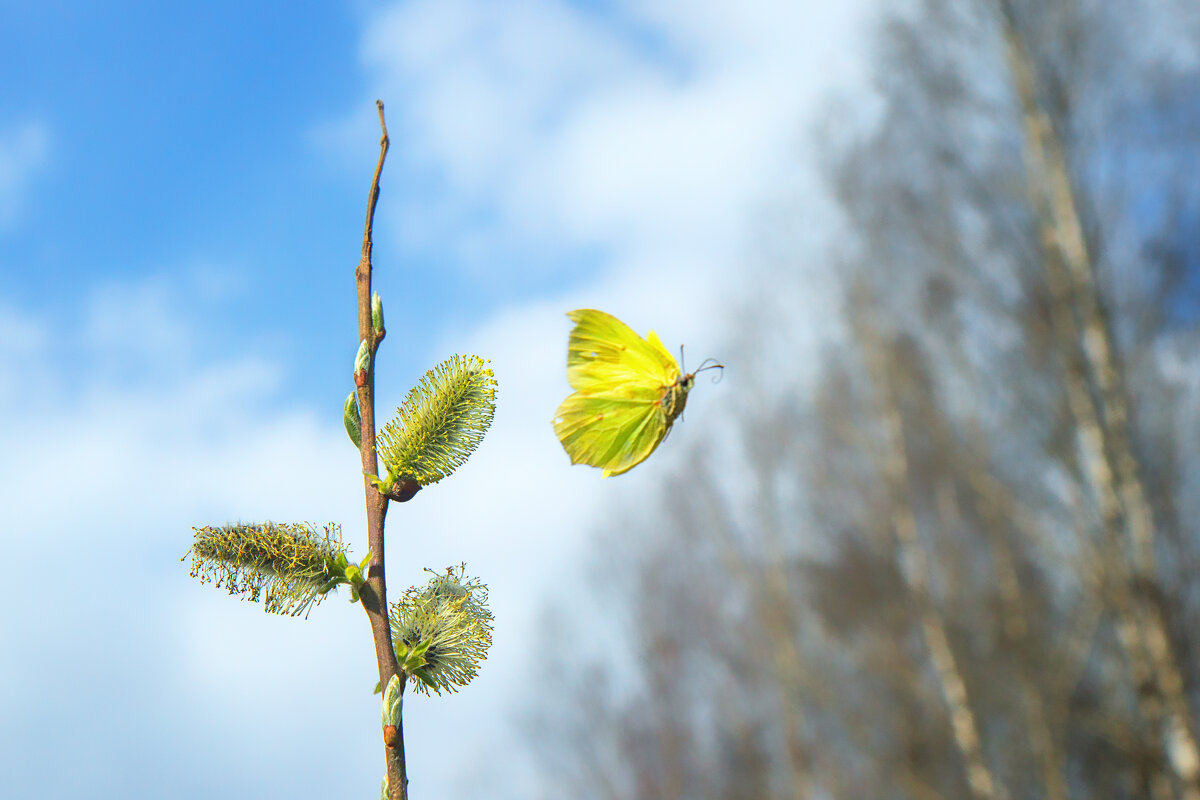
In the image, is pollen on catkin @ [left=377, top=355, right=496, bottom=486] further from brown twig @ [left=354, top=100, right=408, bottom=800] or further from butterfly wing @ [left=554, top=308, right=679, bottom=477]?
butterfly wing @ [left=554, top=308, right=679, bottom=477]

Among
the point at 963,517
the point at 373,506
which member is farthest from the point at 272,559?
the point at 963,517

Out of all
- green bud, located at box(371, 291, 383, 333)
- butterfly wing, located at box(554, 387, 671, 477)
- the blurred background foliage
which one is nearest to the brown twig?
green bud, located at box(371, 291, 383, 333)

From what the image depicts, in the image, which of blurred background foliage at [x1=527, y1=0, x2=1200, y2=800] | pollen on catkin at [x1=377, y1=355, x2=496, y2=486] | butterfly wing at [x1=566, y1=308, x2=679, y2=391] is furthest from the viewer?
blurred background foliage at [x1=527, y1=0, x2=1200, y2=800]

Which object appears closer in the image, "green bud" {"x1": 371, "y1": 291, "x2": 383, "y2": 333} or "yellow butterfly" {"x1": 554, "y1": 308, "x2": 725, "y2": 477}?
"yellow butterfly" {"x1": 554, "y1": 308, "x2": 725, "y2": 477}

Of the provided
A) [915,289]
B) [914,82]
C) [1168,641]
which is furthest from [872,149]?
[1168,641]

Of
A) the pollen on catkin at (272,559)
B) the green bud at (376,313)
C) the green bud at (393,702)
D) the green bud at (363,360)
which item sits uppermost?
the green bud at (376,313)

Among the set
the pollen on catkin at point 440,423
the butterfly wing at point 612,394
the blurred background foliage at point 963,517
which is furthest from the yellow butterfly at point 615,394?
the blurred background foliage at point 963,517

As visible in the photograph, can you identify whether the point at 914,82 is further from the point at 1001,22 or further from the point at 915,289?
the point at 915,289

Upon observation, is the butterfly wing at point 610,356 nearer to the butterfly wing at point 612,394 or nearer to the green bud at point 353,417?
the butterfly wing at point 612,394
